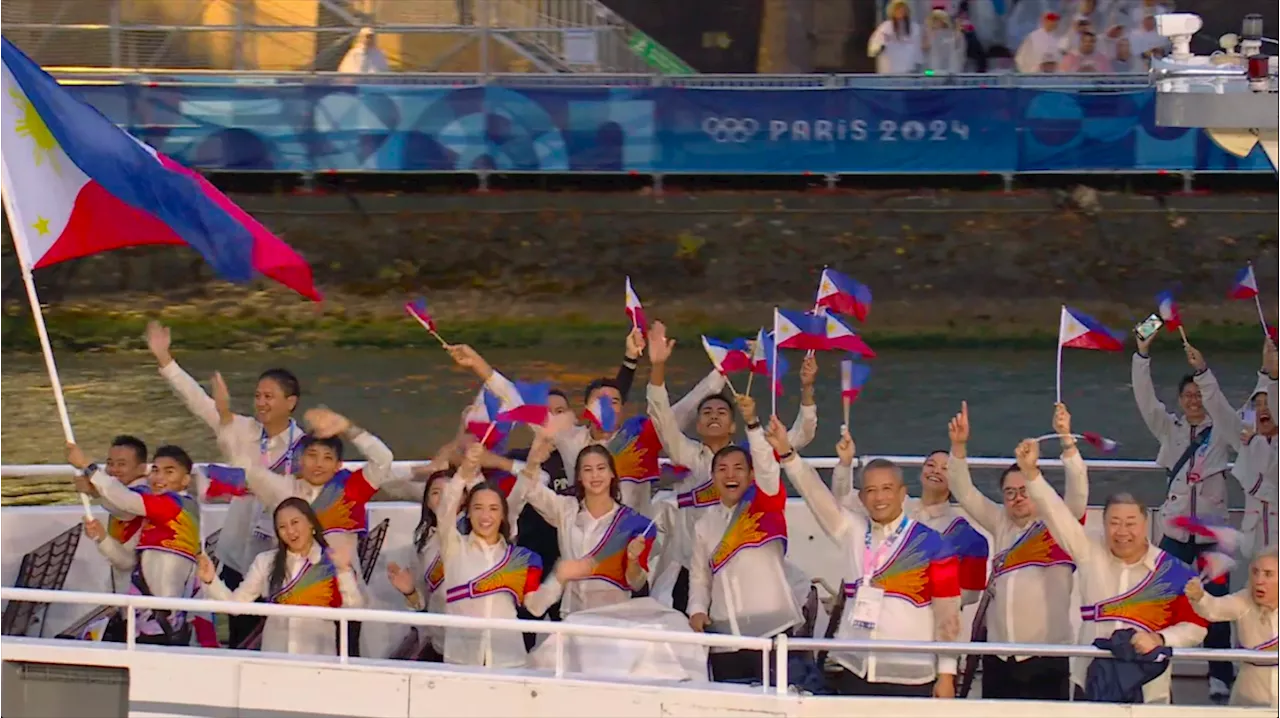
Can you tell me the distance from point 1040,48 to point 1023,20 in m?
0.74

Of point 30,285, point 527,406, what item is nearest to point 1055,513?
point 527,406

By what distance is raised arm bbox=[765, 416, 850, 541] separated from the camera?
7.65 m

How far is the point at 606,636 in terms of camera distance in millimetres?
7379

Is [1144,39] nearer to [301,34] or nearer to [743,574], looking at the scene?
[301,34]

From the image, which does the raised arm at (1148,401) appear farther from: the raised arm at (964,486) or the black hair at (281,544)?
the black hair at (281,544)

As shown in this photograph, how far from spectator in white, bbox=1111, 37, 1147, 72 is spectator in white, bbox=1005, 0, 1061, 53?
967mm

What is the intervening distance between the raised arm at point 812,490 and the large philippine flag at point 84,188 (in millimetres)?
2206

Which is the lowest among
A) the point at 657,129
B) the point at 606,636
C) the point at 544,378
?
the point at 544,378

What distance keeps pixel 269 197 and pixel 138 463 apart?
11804 mm

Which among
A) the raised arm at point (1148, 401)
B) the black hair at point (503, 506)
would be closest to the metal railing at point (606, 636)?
the black hair at point (503, 506)

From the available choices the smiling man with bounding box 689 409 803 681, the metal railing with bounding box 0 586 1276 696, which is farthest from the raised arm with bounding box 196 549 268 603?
the smiling man with bounding box 689 409 803 681

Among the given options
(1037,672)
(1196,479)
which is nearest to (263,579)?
(1037,672)

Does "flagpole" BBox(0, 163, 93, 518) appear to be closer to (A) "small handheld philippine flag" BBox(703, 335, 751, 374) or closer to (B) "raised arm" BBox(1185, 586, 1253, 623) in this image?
(A) "small handheld philippine flag" BBox(703, 335, 751, 374)

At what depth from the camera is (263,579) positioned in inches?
314
